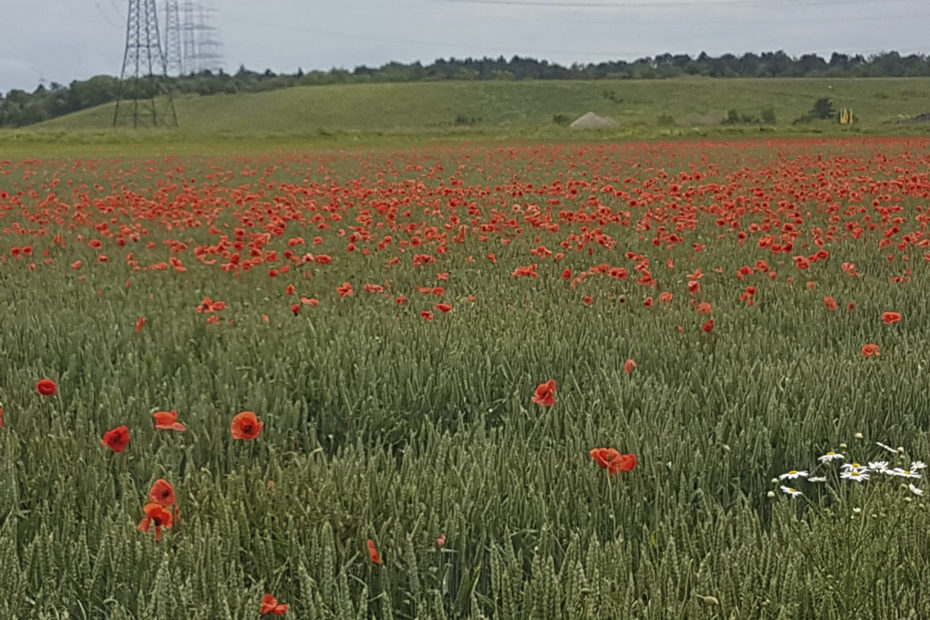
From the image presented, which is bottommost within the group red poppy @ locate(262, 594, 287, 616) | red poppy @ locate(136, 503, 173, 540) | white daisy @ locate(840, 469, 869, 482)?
white daisy @ locate(840, 469, 869, 482)

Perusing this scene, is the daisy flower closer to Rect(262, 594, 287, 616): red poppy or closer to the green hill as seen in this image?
Rect(262, 594, 287, 616): red poppy

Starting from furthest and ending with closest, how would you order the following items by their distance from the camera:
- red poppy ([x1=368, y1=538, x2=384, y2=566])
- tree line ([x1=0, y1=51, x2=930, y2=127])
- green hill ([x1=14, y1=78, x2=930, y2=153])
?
tree line ([x1=0, y1=51, x2=930, y2=127]) → green hill ([x1=14, y1=78, x2=930, y2=153]) → red poppy ([x1=368, y1=538, x2=384, y2=566])

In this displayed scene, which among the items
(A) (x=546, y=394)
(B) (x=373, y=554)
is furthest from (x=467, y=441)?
(B) (x=373, y=554)

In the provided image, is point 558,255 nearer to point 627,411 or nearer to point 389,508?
point 627,411

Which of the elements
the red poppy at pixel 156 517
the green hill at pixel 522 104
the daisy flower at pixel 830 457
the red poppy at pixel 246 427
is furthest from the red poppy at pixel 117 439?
the green hill at pixel 522 104

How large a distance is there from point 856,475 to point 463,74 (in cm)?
12246

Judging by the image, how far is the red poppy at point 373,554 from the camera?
6.33ft

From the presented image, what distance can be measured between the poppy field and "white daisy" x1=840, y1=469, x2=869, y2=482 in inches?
0.4

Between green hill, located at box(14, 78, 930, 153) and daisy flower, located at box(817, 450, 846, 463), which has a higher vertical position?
green hill, located at box(14, 78, 930, 153)

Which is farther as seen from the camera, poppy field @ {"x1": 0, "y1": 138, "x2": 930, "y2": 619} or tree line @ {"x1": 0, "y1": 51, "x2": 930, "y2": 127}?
tree line @ {"x1": 0, "y1": 51, "x2": 930, "y2": 127}

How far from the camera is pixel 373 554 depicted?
76.1 inches

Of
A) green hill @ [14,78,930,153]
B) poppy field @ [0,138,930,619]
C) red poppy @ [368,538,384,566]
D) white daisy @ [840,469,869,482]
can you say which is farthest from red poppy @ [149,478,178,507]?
green hill @ [14,78,930,153]

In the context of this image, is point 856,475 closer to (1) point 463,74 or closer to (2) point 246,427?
(2) point 246,427

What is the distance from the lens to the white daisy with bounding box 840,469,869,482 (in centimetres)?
237
